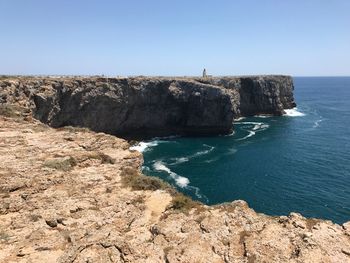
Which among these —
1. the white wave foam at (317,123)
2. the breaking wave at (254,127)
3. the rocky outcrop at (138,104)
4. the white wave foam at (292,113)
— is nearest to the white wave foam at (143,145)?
the rocky outcrop at (138,104)

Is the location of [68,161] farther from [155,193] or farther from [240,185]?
[240,185]

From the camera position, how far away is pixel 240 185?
65.4 m

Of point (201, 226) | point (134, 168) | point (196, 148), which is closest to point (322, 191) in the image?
point (196, 148)

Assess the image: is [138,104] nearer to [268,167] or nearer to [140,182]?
[268,167]

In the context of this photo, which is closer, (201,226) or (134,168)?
(201,226)

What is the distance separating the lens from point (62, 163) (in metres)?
23.1

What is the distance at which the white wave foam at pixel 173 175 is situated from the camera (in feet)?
222

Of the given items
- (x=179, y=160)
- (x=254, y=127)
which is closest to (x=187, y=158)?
(x=179, y=160)

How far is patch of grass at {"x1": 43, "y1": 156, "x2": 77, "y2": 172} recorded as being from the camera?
895 inches

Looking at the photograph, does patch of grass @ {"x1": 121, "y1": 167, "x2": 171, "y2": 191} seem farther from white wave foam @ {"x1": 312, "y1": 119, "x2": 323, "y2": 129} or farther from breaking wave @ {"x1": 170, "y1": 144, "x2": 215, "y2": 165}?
white wave foam @ {"x1": 312, "y1": 119, "x2": 323, "y2": 129}

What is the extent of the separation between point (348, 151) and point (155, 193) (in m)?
79.3

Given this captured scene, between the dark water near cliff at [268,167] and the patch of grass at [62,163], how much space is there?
A: 37.9 metres

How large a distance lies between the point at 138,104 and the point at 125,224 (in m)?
91.2

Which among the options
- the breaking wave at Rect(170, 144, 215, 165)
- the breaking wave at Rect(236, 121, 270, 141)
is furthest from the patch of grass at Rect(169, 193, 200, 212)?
the breaking wave at Rect(236, 121, 270, 141)
